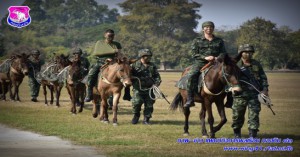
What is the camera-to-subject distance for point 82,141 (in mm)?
15305

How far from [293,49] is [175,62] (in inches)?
→ 889

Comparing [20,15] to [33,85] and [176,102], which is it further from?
[176,102]

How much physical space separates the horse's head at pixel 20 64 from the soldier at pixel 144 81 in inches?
391

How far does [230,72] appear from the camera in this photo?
14633mm

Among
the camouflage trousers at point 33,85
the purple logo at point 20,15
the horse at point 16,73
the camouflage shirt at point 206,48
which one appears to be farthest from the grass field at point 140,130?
the purple logo at point 20,15

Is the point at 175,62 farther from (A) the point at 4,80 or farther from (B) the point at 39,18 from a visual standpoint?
(A) the point at 4,80

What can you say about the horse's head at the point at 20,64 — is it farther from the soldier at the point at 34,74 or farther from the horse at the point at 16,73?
the soldier at the point at 34,74

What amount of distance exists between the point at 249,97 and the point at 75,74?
923 centimetres

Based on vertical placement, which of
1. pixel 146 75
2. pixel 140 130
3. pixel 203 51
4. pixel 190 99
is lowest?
pixel 140 130

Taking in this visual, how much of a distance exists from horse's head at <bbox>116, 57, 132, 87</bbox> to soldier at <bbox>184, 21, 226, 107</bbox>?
2986 millimetres

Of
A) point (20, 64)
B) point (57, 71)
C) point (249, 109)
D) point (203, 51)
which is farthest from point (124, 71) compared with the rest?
point (20, 64)

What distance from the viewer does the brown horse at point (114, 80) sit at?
61.5 feet

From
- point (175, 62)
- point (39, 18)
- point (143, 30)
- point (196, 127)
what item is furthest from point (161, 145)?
point (39, 18)

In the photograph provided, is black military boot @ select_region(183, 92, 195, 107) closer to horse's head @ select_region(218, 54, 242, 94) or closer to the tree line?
horse's head @ select_region(218, 54, 242, 94)
